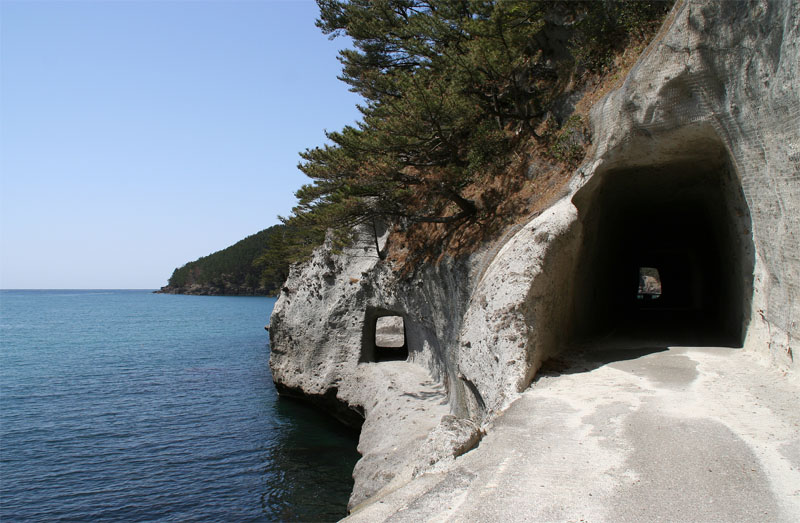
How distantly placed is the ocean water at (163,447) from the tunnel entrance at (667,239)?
999 cm

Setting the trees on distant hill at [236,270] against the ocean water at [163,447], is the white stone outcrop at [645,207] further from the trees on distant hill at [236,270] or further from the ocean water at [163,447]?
the trees on distant hill at [236,270]

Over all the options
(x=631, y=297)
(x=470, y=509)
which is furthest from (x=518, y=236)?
(x=631, y=297)

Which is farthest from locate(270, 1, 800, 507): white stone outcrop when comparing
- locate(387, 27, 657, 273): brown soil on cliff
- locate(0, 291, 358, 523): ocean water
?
locate(0, 291, 358, 523): ocean water

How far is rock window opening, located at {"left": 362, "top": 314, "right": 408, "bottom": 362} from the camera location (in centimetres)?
2397

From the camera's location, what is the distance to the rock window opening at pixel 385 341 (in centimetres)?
2397

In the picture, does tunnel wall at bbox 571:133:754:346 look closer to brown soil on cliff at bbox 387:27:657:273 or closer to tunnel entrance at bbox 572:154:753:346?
tunnel entrance at bbox 572:154:753:346

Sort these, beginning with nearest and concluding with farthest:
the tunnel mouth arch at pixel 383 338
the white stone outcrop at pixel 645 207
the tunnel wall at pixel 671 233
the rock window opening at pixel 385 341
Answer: the white stone outcrop at pixel 645 207 → the tunnel wall at pixel 671 233 → the tunnel mouth arch at pixel 383 338 → the rock window opening at pixel 385 341

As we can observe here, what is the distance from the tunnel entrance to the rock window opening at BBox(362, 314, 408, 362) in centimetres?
982

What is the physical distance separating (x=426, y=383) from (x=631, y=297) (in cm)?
1361

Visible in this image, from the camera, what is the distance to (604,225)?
682 inches

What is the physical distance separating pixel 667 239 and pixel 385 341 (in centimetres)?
1595

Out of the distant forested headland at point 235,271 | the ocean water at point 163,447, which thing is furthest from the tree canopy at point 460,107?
the distant forested headland at point 235,271

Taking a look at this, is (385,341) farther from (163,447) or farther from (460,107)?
(460,107)

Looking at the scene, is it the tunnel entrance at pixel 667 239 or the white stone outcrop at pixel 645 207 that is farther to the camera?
the tunnel entrance at pixel 667 239
